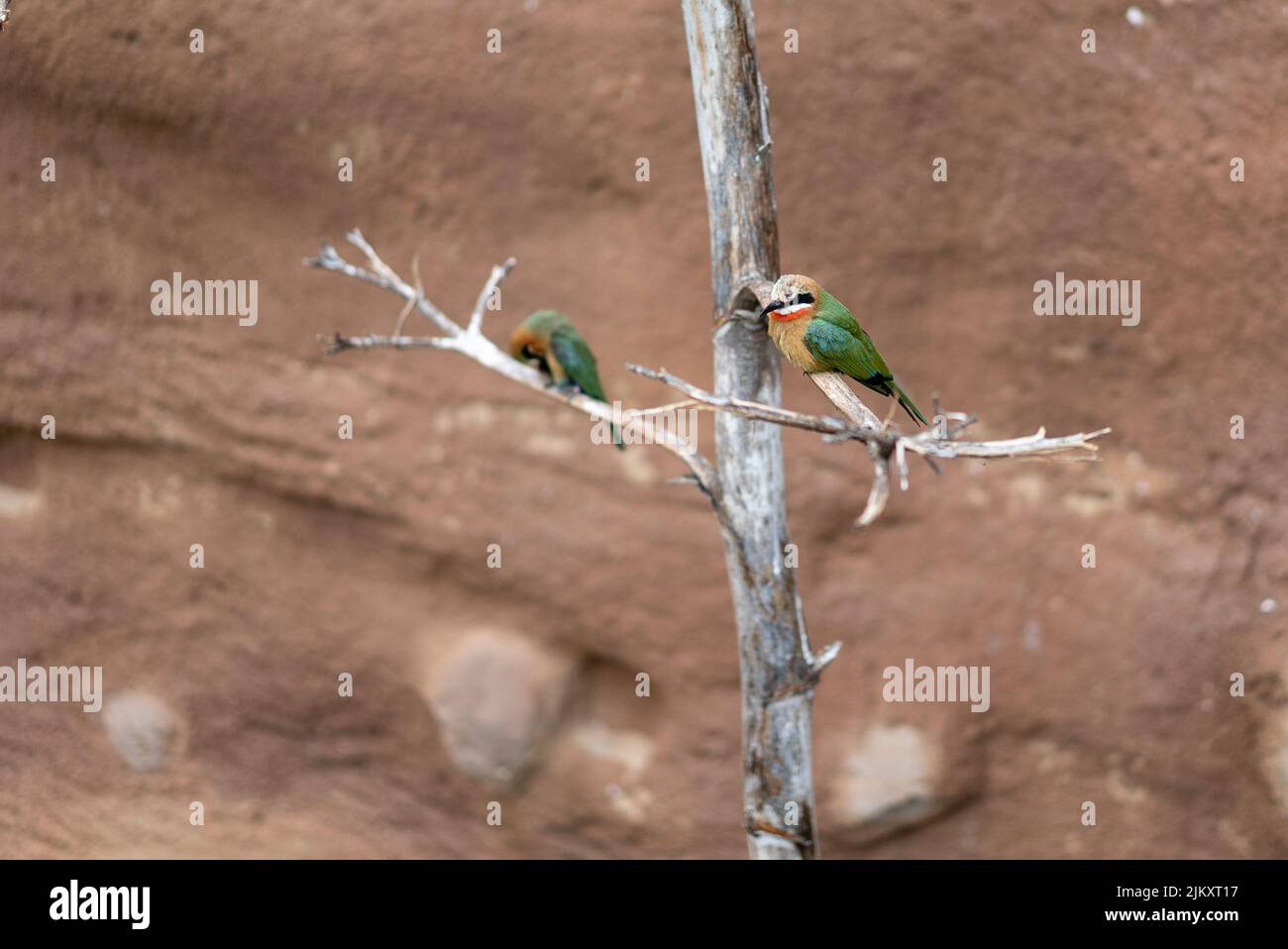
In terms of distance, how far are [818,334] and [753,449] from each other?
73cm

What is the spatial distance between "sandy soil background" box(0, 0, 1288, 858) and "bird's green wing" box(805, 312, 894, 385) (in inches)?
94.8

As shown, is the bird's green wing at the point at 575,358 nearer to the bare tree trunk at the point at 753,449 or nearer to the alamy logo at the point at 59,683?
the bare tree trunk at the point at 753,449

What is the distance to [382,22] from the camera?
6270mm

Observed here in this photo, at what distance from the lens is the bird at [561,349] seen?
5.12 m

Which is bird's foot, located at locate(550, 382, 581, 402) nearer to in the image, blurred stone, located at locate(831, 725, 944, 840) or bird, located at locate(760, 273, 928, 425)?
bird, located at locate(760, 273, 928, 425)

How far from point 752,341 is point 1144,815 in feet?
13.1

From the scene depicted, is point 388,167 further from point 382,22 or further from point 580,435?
point 580,435

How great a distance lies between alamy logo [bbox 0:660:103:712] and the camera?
7328 millimetres

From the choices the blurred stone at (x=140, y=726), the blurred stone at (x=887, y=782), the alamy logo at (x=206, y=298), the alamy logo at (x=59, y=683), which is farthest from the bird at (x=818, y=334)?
Answer: the alamy logo at (x=59, y=683)

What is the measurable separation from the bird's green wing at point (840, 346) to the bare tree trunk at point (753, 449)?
356 millimetres

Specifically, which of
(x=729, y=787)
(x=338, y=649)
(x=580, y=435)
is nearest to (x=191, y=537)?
(x=338, y=649)

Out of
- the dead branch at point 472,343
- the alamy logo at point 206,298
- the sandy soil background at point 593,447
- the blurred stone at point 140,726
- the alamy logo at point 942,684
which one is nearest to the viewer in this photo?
the dead branch at point 472,343

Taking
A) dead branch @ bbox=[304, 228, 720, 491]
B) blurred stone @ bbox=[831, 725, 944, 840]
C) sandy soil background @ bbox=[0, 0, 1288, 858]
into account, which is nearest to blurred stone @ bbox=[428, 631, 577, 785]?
sandy soil background @ bbox=[0, 0, 1288, 858]

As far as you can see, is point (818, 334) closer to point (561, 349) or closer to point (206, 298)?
point (561, 349)
